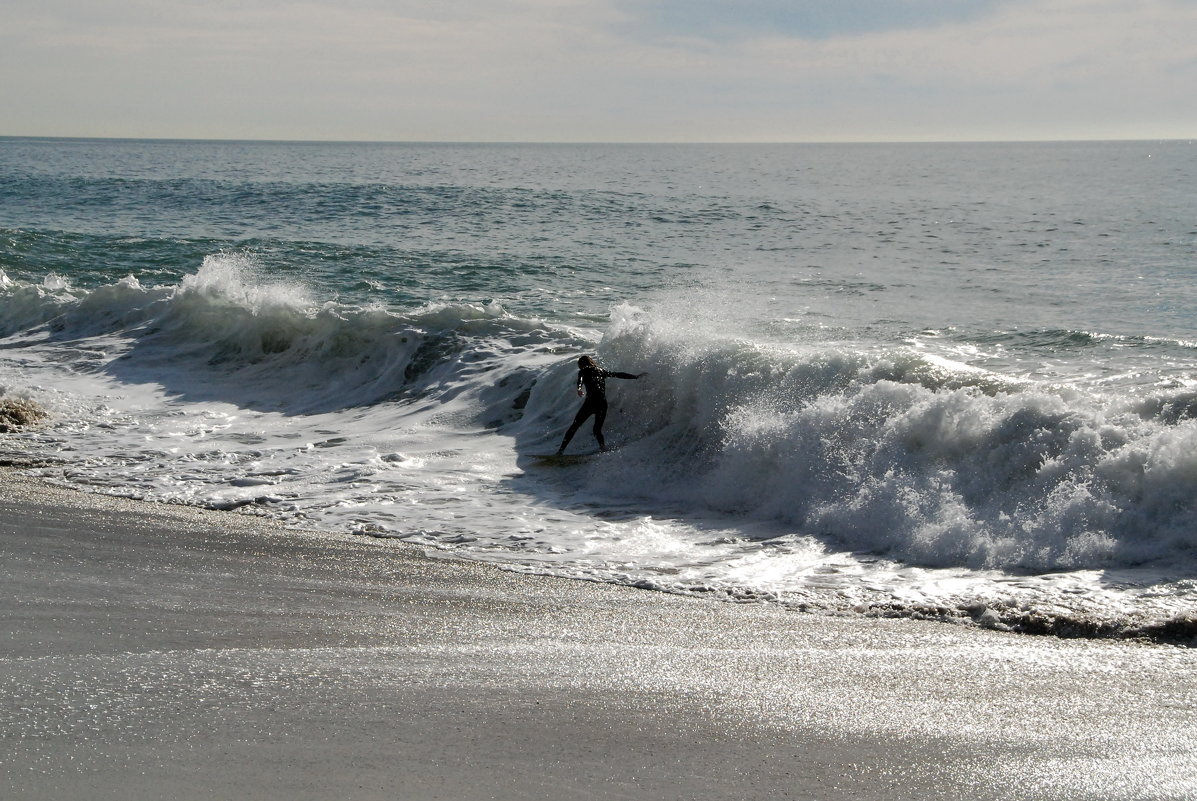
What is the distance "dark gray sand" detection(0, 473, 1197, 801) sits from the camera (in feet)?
13.3

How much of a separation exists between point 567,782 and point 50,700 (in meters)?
2.34

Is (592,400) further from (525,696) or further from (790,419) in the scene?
(525,696)

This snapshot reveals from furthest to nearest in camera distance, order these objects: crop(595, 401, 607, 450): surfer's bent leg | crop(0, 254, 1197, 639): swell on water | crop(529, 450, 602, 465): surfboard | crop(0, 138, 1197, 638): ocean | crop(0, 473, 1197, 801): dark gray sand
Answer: crop(595, 401, 607, 450): surfer's bent leg
crop(529, 450, 602, 465): surfboard
crop(0, 254, 1197, 639): swell on water
crop(0, 138, 1197, 638): ocean
crop(0, 473, 1197, 801): dark gray sand

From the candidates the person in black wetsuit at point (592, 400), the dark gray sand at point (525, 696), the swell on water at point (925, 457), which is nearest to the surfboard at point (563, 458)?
the person in black wetsuit at point (592, 400)

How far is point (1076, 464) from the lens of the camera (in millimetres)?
8227

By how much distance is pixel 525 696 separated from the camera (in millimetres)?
4848

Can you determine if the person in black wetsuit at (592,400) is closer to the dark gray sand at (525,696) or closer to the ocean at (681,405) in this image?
the ocean at (681,405)

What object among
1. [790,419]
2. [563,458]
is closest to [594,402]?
[563,458]

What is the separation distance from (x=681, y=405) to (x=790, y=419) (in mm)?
1647

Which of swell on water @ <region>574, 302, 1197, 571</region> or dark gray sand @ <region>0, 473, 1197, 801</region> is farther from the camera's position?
swell on water @ <region>574, 302, 1197, 571</region>

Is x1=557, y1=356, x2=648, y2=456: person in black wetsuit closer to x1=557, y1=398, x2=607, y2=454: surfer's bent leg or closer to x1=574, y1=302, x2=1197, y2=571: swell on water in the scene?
x1=557, y1=398, x2=607, y2=454: surfer's bent leg

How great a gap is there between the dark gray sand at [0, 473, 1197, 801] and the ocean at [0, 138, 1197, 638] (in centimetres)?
89

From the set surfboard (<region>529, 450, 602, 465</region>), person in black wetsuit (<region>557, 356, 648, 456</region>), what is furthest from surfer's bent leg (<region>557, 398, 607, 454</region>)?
surfboard (<region>529, 450, 602, 465</region>)

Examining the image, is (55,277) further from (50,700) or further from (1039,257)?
(1039,257)
